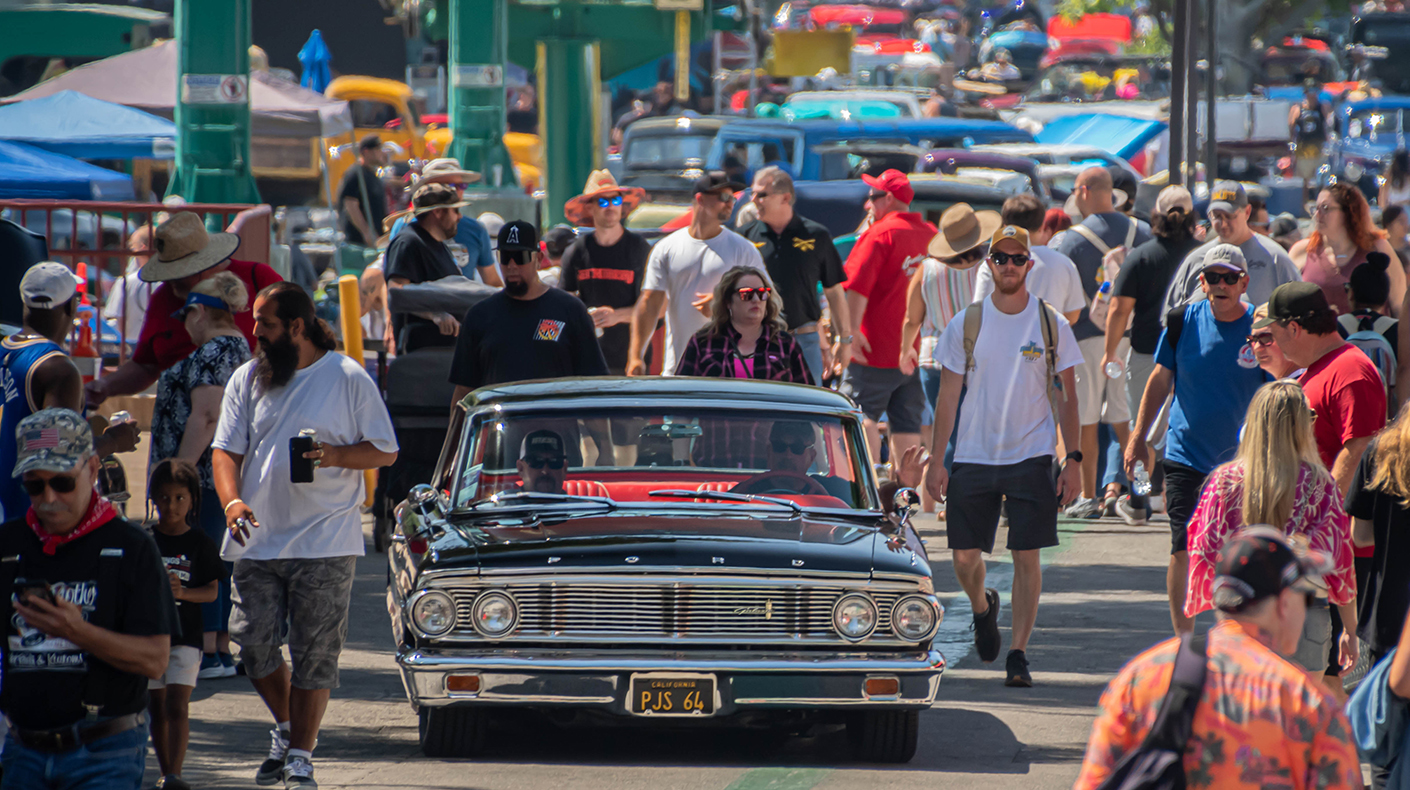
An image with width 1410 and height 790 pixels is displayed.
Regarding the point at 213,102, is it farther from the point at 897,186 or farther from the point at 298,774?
the point at 298,774

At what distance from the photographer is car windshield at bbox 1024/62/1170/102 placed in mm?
50062

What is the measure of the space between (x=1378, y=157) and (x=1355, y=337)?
28.4 metres

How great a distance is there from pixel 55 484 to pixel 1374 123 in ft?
118

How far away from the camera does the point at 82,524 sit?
4918 millimetres

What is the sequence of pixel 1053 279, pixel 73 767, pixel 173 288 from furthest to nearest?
pixel 1053 279 → pixel 173 288 → pixel 73 767

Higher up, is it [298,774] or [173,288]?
[173,288]

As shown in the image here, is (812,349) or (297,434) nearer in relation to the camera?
(297,434)

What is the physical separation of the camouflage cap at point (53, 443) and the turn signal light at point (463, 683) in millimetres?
2006

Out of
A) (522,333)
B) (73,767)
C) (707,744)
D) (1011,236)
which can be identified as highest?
(1011,236)

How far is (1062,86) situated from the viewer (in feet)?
169

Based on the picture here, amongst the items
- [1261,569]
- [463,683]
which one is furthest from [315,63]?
[1261,569]

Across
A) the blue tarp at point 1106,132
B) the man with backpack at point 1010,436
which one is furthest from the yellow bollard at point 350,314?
the blue tarp at point 1106,132

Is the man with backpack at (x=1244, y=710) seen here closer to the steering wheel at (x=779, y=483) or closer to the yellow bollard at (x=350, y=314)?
the steering wheel at (x=779, y=483)

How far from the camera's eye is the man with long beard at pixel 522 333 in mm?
9453
